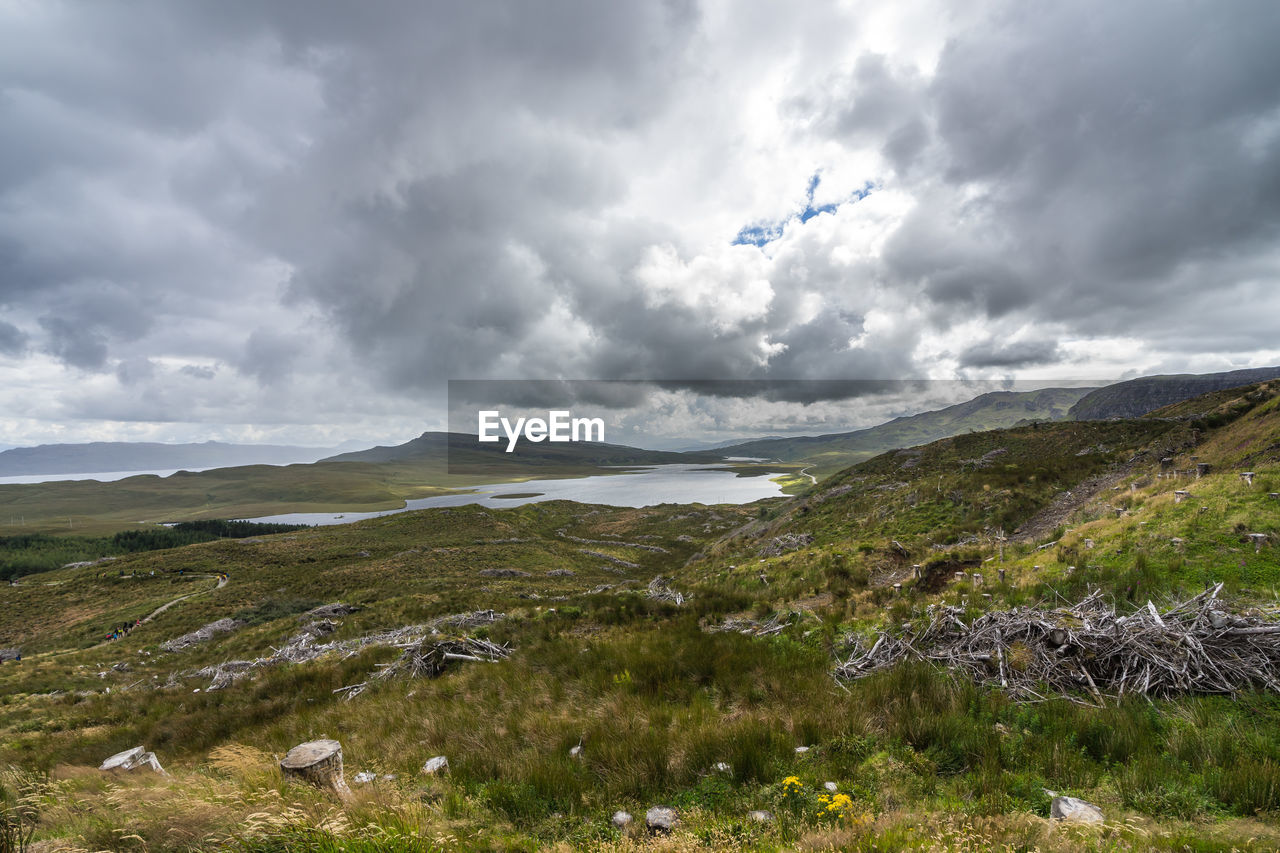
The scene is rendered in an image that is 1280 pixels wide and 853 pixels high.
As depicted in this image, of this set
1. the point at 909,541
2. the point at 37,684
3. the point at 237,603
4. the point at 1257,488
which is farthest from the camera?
the point at 237,603

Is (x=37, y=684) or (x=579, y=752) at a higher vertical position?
(x=579, y=752)

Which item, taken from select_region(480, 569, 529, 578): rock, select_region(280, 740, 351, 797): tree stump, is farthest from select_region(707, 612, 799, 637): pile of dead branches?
select_region(480, 569, 529, 578): rock

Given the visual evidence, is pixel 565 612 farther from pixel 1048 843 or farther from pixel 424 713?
pixel 1048 843

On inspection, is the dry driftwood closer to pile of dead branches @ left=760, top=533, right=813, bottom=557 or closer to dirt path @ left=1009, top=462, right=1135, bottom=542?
pile of dead branches @ left=760, top=533, right=813, bottom=557

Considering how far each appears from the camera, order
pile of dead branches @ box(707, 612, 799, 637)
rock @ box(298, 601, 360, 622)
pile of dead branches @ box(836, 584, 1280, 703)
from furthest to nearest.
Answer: rock @ box(298, 601, 360, 622)
pile of dead branches @ box(707, 612, 799, 637)
pile of dead branches @ box(836, 584, 1280, 703)

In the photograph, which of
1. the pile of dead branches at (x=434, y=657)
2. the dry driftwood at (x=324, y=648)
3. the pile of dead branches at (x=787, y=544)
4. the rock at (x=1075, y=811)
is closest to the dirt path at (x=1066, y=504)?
the pile of dead branches at (x=787, y=544)

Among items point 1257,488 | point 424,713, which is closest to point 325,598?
point 424,713

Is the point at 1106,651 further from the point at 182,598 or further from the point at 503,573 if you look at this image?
the point at 182,598
